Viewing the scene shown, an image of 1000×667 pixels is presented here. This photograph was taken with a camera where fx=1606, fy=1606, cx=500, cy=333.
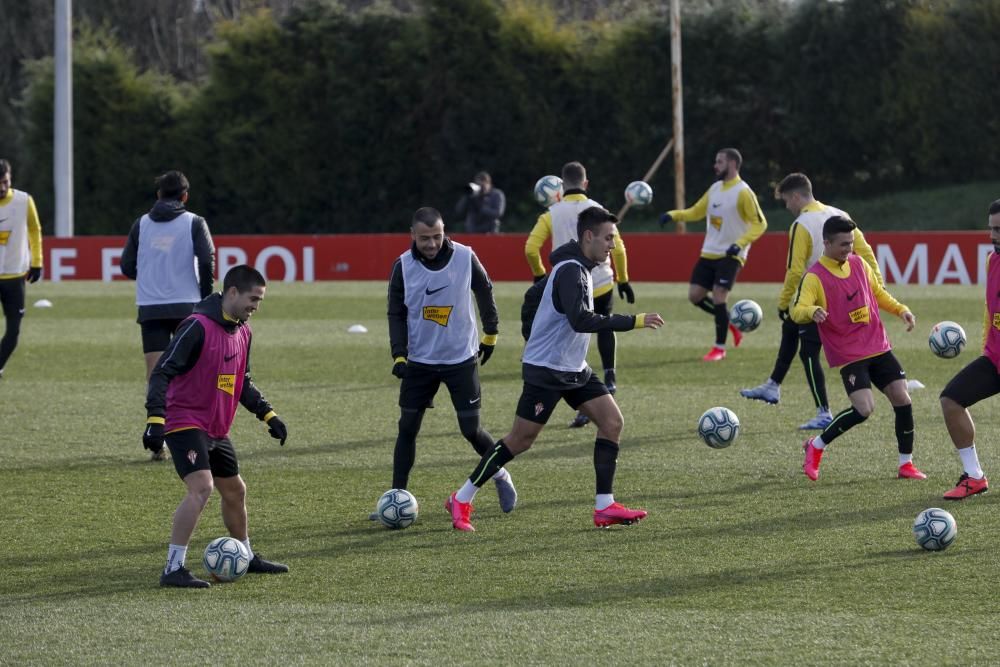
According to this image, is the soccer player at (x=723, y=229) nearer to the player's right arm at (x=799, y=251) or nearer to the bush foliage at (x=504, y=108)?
the player's right arm at (x=799, y=251)

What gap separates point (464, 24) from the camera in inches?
1641

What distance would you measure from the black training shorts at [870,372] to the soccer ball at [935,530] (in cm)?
205

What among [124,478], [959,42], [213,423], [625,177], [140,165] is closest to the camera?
[213,423]

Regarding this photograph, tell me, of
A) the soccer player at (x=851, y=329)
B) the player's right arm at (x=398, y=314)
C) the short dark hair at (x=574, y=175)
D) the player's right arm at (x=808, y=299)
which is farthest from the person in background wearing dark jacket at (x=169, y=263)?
the soccer player at (x=851, y=329)

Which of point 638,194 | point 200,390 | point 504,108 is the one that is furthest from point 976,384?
point 504,108

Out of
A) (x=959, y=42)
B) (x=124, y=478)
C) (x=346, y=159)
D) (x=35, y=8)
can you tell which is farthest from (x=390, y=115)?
(x=124, y=478)

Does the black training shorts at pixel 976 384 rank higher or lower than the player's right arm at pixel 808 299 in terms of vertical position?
lower

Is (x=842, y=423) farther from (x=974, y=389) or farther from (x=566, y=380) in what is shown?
(x=566, y=380)

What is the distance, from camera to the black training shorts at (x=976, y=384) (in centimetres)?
945

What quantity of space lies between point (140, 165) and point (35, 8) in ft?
47.0

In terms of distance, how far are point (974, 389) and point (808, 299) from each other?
1173mm

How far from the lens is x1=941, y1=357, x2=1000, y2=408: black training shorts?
9.45 meters

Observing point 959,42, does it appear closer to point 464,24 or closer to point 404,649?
point 464,24

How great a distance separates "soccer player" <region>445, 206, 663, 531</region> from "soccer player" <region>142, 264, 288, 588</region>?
164cm
